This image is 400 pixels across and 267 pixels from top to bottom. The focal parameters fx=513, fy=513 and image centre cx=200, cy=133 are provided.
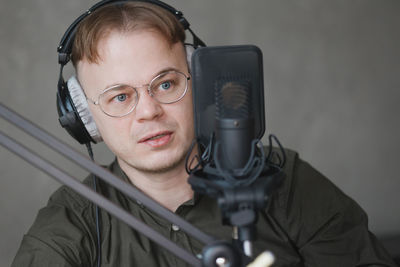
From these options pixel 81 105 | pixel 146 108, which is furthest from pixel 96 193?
pixel 81 105

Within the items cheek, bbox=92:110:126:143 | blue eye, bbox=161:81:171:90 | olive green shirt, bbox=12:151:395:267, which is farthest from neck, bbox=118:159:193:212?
blue eye, bbox=161:81:171:90

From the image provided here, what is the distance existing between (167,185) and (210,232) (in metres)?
0.18

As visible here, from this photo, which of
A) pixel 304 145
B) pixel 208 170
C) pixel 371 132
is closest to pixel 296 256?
pixel 208 170

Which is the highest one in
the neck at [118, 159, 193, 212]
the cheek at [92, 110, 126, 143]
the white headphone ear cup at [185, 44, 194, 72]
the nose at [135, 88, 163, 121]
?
the white headphone ear cup at [185, 44, 194, 72]

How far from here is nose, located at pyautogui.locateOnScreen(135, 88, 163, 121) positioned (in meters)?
1.28

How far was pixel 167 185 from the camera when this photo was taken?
1484mm

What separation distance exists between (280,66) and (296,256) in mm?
1168

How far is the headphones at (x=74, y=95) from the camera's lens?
136cm

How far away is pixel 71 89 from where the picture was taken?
4.58 feet

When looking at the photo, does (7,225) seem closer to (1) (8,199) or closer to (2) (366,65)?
(1) (8,199)

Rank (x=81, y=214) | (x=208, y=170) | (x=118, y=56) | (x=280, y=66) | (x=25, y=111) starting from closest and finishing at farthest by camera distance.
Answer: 1. (x=208, y=170)
2. (x=118, y=56)
3. (x=81, y=214)
4. (x=25, y=111)
5. (x=280, y=66)

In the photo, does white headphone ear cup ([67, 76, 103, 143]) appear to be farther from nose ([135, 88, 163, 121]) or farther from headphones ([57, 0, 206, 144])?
nose ([135, 88, 163, 121])

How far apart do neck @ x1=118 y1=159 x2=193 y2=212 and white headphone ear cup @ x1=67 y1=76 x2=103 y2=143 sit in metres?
0.17

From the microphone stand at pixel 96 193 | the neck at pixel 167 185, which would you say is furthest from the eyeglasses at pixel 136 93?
the microphone stand at pixel 96 193
